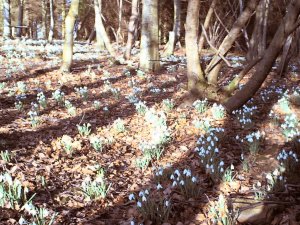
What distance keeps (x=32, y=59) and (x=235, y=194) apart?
42.8ft

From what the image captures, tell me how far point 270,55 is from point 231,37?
1473 millimetres

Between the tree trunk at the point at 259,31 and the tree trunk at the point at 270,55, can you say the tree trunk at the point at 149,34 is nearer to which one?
the tree trunk at the point at 259,31

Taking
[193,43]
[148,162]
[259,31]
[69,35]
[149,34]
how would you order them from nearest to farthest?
1. [148,162]
2. [193,43]
3. [69,35]
4. [149,34]
5. [259,31]

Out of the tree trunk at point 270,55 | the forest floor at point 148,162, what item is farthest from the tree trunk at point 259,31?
the tree trunk at point 270,55

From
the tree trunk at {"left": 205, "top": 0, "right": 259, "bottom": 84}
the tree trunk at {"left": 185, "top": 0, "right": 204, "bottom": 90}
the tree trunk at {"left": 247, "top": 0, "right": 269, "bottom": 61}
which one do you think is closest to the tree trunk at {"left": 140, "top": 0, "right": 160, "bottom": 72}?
the tree trunk at {"left": 205, "top": 0, "right": 259, "bottom": 84}

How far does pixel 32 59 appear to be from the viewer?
585 inches

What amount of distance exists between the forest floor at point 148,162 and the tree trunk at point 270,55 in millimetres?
370

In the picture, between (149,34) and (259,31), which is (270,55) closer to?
(149,34)

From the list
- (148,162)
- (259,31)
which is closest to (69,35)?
(148,162)

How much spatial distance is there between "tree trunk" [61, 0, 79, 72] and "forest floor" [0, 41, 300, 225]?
101 inches

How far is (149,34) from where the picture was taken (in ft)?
39.9

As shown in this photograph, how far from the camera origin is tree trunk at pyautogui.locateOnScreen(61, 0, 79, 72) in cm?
1123

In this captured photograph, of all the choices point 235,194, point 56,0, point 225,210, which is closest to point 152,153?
point 235,194

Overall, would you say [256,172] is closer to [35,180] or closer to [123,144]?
[123,144]
